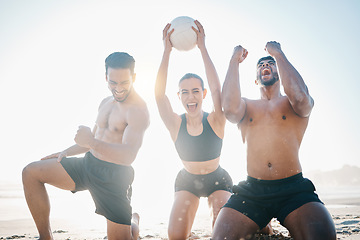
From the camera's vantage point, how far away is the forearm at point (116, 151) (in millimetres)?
3826

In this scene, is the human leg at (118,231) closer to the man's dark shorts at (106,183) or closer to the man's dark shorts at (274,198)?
the man's dark shorts at (106,183)

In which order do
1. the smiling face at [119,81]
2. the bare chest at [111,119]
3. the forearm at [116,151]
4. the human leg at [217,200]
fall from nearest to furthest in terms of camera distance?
the forearm at [116,151]
the smiling face at [119,81]
the bare chest at [111,119]
the human leg at [217,200]

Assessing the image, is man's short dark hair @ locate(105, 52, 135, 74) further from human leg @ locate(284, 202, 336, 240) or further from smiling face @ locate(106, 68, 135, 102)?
human leg @ locate(284, 202, 336, 240)

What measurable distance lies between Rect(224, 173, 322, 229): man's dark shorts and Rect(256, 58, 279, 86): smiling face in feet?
4.59

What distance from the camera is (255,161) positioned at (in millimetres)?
3883

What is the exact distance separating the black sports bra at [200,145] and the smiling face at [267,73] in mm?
1406

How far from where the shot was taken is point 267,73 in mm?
4188

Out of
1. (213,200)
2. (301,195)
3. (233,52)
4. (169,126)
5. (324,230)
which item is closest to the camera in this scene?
(324,230)

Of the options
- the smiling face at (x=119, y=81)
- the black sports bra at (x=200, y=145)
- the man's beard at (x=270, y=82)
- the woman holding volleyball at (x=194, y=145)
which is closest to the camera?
the man's beard at (x=270, y=82)

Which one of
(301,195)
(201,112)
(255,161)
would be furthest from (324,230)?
(201,112)

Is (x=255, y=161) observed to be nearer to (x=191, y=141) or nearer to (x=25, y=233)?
(x=191, y=141)

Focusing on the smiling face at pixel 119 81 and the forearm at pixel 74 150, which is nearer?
the smiling face at pixel 119 81

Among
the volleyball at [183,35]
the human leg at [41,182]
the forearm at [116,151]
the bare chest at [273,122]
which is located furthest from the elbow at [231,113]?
the human leg at [41,182]

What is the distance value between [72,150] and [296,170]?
377cm
